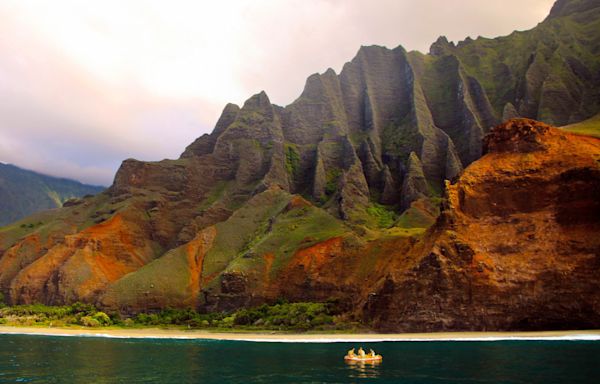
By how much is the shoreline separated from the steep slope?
4828 millimetres

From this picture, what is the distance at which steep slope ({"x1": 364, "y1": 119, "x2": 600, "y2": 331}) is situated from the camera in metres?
94.2

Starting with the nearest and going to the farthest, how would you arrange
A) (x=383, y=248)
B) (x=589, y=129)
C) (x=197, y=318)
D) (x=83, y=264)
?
(x=589, y=129)
(x=383, y=248)
(x=197, y=318)
(x=83, y=264)

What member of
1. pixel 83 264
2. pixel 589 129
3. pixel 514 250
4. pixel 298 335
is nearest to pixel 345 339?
pixel 298 335

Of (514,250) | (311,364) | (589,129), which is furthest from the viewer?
(589,129)

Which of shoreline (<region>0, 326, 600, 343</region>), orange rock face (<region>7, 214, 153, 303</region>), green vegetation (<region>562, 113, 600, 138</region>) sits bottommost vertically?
shoreline (<region>0, 326, 600, 343</region>)

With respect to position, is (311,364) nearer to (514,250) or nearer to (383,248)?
(514,250)

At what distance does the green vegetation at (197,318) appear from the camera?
403 feet

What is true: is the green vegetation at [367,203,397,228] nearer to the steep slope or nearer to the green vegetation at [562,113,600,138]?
the steep slope

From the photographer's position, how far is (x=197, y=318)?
466 ft

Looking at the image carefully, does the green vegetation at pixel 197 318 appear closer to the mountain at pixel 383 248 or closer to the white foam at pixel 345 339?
the mountain at pixel 383 248

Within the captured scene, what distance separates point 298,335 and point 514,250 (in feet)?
158

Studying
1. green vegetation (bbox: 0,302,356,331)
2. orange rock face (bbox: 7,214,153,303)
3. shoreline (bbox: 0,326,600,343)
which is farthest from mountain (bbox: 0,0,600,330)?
shoreline (bbox: 0,326,600,343)

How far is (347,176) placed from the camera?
19600 centimetres

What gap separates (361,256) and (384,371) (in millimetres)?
87286
